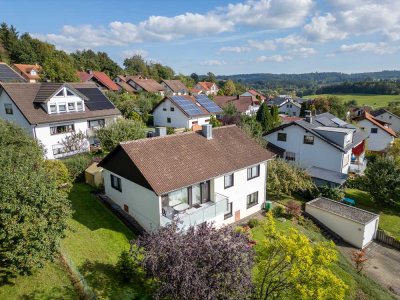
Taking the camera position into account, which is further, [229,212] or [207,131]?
[207,131]

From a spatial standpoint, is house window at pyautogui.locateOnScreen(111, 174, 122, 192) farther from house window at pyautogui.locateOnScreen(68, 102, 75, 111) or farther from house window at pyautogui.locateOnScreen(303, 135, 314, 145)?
house window at pyautogui.locateOnScreen(303, 135, 314, 145)

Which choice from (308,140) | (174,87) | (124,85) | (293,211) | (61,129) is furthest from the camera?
(174,87)

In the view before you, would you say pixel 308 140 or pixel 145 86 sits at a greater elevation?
pixel 145 86

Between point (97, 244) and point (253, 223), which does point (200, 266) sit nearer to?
point (97, 244)

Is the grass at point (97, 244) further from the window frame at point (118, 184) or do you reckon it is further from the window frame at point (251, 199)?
the window frame at point (251, 199)

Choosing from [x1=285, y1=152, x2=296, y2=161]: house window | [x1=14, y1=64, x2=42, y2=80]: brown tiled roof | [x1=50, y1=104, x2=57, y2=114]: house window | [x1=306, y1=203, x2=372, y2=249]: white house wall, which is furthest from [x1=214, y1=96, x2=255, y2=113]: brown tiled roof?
[x1=14, y1=64, x2=42, y2=80]: brown tiled roof

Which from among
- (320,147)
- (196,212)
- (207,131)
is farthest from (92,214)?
(320,147)

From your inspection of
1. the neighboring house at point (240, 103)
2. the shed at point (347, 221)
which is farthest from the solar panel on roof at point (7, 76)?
the shed at point (347, 221)
